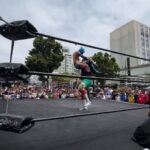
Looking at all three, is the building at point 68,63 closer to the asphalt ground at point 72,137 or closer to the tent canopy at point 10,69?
the asphalt ground at point 72,137

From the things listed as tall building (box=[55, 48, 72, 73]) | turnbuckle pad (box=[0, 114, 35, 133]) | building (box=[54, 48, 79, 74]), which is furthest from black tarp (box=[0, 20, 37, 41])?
tall building (box=[55, 48, 72, 73])

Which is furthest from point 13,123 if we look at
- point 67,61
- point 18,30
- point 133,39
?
point 133,39

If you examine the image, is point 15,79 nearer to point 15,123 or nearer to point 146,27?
point 15,123

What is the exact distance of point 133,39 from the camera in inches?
2373

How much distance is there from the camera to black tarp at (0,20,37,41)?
1413 millimetres

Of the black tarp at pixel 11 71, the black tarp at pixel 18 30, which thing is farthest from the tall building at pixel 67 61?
the black tarp at pixel 11 71

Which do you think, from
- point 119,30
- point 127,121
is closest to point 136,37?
point 119,30

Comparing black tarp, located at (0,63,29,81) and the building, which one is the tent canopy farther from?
the building

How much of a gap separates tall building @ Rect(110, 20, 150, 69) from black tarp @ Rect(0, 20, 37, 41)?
2325 inches

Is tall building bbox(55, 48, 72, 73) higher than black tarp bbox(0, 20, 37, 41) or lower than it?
higher

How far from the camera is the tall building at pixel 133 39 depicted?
2372 inches

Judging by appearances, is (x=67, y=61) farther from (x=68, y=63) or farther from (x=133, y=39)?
(x=133, y=39)

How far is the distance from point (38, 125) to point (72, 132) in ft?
0.89

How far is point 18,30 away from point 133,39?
61.2 meters
